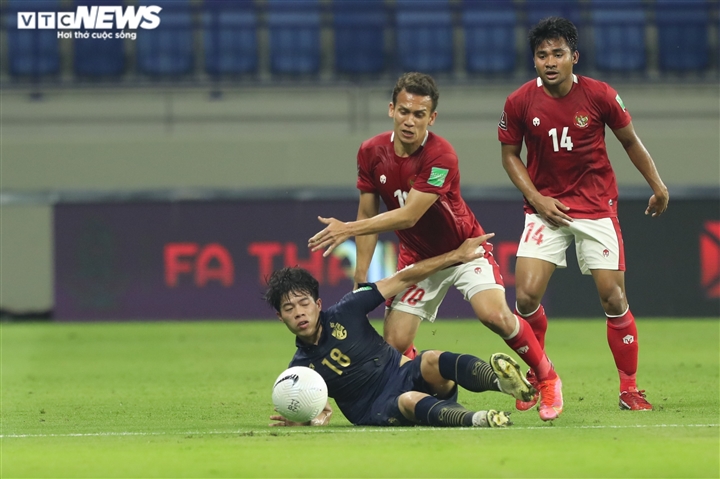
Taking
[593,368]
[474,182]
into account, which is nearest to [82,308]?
[474,182]

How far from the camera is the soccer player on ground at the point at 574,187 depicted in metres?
7.10

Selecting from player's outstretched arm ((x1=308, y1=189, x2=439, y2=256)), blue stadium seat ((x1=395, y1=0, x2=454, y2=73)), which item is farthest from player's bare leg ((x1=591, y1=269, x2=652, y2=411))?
blue stadium seat ((x1=395, y1=0, x2=454, y2=73))

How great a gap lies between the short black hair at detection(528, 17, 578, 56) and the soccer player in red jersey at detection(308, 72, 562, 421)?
73cm

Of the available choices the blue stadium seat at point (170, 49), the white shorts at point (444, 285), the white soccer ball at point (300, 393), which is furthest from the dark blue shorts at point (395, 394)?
the blue stadium seat at point (170, 49)

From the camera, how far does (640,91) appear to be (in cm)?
1938

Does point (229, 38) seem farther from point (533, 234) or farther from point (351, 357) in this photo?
point (351, 357)

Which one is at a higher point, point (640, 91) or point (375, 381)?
point (640, 91)

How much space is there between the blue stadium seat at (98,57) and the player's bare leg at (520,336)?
14313 millimetres

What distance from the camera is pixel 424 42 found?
2009cm

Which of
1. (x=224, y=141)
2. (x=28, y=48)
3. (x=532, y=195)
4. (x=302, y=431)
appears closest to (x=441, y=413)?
(x=302, y=431)

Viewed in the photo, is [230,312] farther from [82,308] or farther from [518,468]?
[518,468]

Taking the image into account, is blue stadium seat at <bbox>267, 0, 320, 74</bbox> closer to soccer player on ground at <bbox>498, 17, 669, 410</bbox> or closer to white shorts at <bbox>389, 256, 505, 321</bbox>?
soccer player on ground at <bbox>498, 17, 669, 410</bbox>

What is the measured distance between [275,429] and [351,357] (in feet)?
1.87

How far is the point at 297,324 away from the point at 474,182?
12049mm
